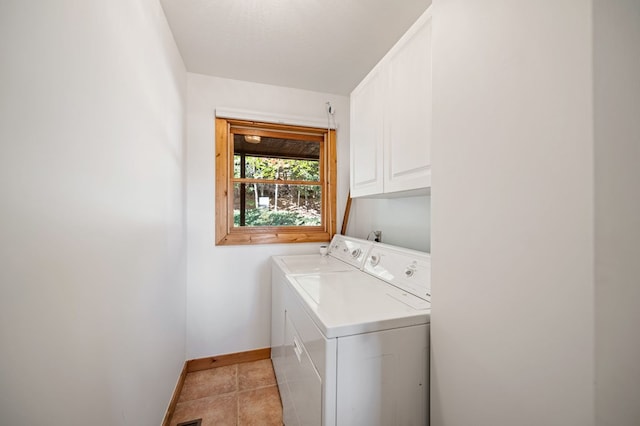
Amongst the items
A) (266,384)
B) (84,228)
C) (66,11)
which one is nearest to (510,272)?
(84,228)

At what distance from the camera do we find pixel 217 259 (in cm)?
210

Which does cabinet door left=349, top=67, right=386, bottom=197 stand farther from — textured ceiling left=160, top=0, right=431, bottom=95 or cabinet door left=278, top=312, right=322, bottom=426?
cabinet door left=278, top=312, right=322, bottom=426

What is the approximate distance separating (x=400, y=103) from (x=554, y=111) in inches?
33.4

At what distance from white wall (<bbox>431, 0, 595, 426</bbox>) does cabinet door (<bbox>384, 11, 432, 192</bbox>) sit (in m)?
0.28

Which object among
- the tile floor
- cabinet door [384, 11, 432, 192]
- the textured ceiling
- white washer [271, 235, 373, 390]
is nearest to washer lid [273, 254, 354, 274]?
white washer [271, 235, 373, 390]

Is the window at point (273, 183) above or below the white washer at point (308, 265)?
above

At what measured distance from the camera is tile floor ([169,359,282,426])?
1520 millimetres

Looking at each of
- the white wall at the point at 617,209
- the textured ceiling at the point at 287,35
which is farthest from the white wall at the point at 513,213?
the textured ceiling at the point at 287,35

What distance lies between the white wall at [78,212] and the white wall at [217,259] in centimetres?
78

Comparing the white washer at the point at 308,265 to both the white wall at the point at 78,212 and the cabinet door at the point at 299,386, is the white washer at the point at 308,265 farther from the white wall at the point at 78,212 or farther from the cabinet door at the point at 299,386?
the white wall at the point at 78,212

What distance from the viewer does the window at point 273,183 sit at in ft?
7.04

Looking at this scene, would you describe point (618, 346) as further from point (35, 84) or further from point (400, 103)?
point (35, 84)

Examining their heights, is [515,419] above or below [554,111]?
below

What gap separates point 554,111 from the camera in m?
0.49
